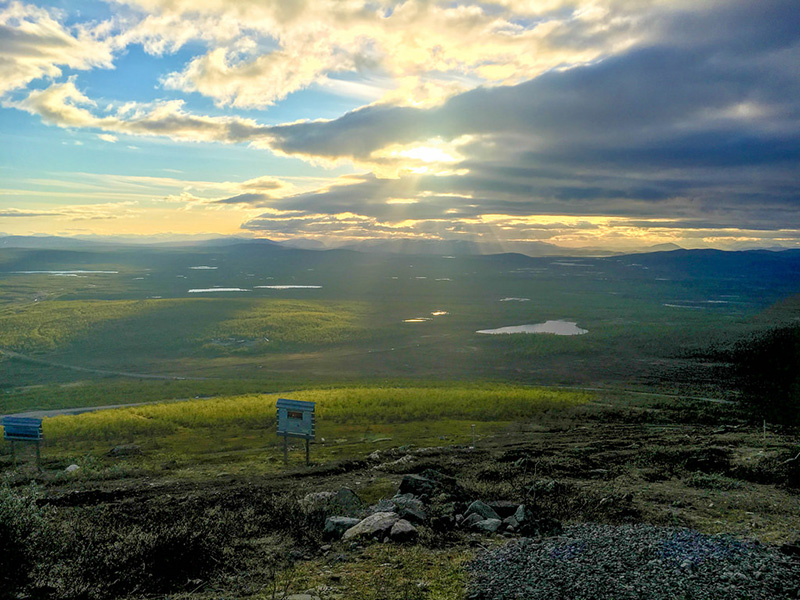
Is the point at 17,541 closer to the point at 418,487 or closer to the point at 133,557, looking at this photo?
A: the point at 133,557

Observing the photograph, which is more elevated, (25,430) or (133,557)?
(133,557)

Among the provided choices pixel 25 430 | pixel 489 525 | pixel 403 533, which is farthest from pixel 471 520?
pixel 25 430

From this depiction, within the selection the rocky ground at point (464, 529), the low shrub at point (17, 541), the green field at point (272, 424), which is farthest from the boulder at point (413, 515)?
the green field at point (272, 424)

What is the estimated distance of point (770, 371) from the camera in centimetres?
4144

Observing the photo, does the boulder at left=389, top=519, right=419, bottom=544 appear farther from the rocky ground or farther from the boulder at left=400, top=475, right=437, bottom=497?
the boulder at left=400, top=475, right=437, bottom=497

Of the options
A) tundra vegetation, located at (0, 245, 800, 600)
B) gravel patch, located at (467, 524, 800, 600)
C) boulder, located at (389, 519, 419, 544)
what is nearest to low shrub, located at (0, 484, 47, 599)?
tundra vegetation, located at (0, 245, 800, 600)

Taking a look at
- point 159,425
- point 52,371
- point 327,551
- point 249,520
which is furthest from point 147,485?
point 52,371

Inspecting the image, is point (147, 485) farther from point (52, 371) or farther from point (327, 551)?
point (52, 371)

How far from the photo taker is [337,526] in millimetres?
13016

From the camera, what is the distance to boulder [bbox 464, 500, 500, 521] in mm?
13484

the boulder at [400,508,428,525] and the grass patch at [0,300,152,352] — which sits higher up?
the boulder at [400,508,428,525]

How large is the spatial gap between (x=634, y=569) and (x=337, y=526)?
661 cm

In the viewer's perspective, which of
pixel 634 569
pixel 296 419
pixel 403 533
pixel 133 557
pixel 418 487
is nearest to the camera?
pixel 634 569

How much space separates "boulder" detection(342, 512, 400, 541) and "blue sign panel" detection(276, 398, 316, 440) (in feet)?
32.8
